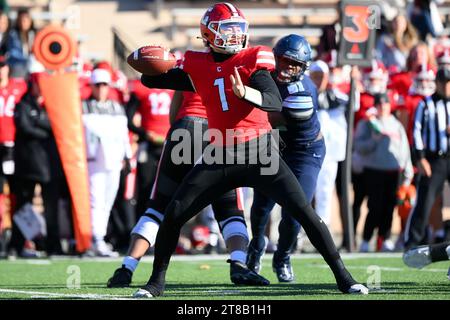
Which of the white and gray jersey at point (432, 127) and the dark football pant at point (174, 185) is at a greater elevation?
the white and gray jersey at point (432, 127)

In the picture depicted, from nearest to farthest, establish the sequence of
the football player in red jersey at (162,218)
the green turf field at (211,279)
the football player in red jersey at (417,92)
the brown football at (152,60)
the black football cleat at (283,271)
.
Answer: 1. the brown football at (152,60)
2. the green turf field at (211,279)
3. the football player in red jersey at (162,218)
4. the black football cleat at (283,271)
5. the football player in red jersey at (417,92)

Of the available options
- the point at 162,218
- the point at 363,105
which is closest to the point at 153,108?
the point at 363,105

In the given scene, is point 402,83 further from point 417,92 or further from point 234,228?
point 234,228

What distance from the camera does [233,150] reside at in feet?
25.3

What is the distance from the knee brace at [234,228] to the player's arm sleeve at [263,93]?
1549mm

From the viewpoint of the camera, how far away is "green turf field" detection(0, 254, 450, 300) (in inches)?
321

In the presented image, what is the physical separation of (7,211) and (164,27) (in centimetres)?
643

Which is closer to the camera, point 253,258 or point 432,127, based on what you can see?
point 253,258

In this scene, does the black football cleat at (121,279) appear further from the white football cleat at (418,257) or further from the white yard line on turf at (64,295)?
the white football cleat at (418,257)

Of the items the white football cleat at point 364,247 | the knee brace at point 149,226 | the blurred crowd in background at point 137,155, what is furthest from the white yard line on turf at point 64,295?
the white football cleat at point 364,247

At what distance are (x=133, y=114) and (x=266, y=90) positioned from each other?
6.58 meters

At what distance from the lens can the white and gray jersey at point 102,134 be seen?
13516 millimetres

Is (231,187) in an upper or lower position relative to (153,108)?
lower

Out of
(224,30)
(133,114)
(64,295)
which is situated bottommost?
(64,295)
